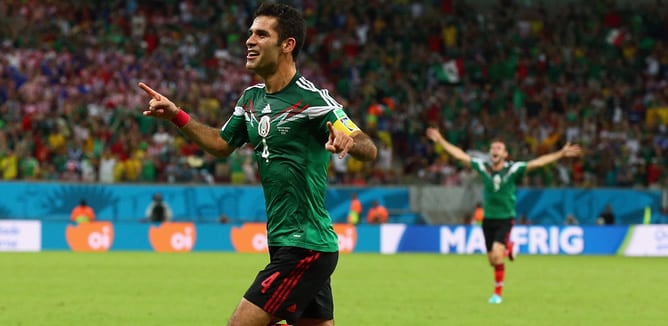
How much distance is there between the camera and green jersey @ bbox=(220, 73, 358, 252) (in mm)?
6312

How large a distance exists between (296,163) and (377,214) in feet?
82.7

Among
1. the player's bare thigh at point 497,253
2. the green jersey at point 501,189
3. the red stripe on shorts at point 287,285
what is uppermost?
the green jersey at point 501,189

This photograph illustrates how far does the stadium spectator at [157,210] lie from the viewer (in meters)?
30.3

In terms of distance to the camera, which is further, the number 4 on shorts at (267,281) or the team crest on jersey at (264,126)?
the team crest on jersey at (264,126)

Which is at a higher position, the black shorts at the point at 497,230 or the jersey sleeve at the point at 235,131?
the jersey sleeve at the point at 235,131

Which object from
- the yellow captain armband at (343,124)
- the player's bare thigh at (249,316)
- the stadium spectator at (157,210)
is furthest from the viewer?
the stadium spectator at (157,210)

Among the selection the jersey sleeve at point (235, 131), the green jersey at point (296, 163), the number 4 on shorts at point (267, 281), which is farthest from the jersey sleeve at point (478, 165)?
the number 4 on shorts at point (267, 281)

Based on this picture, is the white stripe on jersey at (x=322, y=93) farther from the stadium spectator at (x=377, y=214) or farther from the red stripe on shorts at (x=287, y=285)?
the stadium spectator at (x=377, y=214)

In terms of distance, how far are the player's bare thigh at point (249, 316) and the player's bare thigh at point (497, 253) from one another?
10.2m

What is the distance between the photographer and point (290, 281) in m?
6.28

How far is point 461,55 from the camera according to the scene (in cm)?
3903

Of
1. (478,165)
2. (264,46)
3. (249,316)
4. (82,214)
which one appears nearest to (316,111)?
(264,46)

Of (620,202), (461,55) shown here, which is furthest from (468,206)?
(461,55)

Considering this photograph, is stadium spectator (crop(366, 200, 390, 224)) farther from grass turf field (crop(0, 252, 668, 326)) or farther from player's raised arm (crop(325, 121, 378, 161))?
player's raised arm (crop(325, 121, 378, 161))
